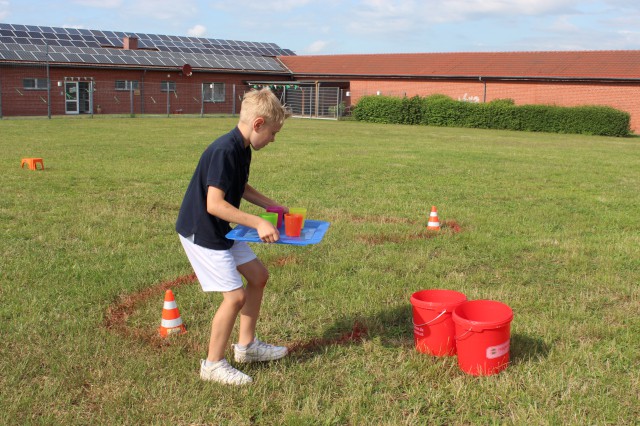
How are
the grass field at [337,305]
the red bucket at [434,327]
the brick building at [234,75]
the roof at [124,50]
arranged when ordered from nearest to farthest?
1. the grass field at [337,305]
2. the red bucket at [434,327]
3. the brick building at [234,75]
4. the roof at [124,50]

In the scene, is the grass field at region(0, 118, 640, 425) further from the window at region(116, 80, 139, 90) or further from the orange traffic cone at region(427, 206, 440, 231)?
the window at region(116, 80, 139, 90)

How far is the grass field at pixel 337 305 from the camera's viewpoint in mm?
3320

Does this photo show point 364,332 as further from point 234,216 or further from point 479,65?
point 479,65

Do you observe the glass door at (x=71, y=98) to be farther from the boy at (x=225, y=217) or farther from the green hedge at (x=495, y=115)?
the boy at (x=225, y=217)

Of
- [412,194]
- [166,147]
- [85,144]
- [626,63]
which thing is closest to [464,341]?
[412,194]

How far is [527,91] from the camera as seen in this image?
117 ft

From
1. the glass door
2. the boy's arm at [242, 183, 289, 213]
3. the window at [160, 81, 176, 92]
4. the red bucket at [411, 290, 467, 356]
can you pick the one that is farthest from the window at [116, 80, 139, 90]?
the red bucket at [411, 290, 467, 356]

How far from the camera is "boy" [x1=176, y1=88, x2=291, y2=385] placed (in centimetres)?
326

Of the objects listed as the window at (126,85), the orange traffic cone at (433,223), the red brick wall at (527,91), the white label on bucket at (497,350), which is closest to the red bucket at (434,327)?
the white label on bucket at (497,350)

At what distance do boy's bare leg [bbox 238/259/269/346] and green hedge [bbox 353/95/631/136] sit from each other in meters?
29.3

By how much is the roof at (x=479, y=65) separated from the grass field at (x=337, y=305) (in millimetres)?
26340

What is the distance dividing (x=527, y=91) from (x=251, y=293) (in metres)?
35.0

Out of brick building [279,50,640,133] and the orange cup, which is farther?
brick building [279,50,640,133]

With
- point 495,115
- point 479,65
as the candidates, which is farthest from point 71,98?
point 479,65
